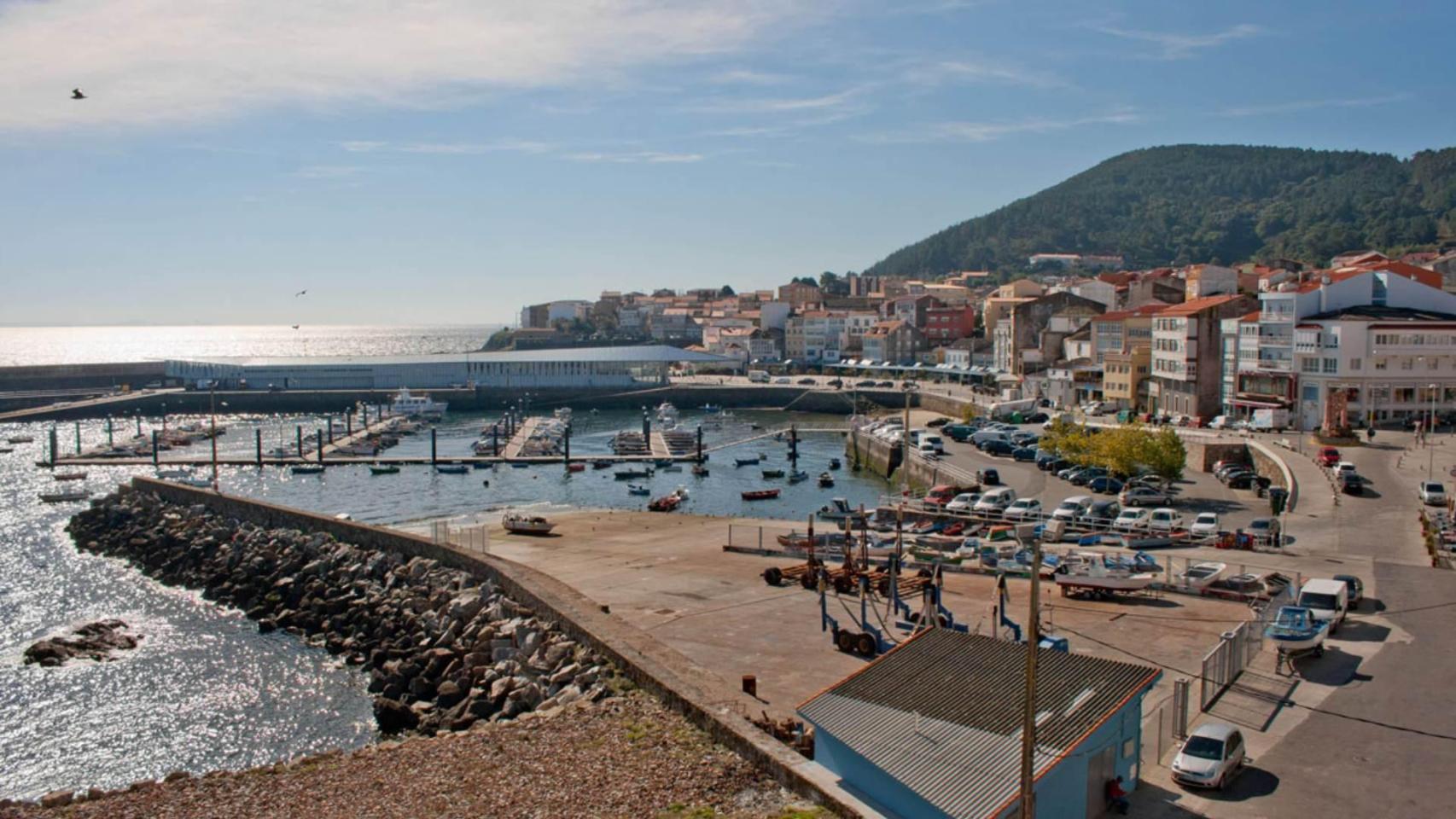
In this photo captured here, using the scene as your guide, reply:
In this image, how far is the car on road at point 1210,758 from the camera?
37.6 ft

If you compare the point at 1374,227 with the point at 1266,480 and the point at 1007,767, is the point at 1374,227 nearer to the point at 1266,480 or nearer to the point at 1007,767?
the point at 1266,480

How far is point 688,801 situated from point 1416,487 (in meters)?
25.9

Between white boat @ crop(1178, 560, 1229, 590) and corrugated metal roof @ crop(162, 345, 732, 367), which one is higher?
corrugated metal roof @ crop(162, 345, 732, 367)

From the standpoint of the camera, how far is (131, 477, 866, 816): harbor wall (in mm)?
12070

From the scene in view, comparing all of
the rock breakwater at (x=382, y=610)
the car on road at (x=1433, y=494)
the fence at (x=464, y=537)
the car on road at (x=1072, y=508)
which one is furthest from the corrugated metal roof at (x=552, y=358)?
the car on road at (x=1433, y=494)

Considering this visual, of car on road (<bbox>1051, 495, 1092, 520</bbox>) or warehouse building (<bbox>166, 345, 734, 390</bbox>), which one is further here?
warehouse building (<bbox>166, 345, 734, 390</bbox>)

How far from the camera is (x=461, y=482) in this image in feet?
168

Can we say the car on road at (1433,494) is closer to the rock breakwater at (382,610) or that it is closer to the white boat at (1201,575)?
the white boat at (1201,575)

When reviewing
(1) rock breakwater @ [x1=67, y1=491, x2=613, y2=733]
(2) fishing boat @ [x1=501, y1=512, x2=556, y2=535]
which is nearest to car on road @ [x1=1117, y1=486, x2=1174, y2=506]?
(2) fishing boat @ [x1=501, y1=512, x2=556, y2=535]

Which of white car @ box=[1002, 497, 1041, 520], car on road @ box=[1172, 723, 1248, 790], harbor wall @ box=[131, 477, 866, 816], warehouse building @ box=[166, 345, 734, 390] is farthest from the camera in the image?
warehouse building @ box=[166, 345, 734, 390]

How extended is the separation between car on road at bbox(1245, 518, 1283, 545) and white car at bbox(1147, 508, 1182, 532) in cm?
166

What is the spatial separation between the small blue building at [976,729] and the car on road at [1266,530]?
1403 centimetres

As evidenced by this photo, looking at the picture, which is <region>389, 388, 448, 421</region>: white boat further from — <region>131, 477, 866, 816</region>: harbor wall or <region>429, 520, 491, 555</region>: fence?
<region>429, 520, 491, 555</region>: fence

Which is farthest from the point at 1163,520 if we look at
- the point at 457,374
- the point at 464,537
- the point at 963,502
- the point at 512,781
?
the point at 457,374
